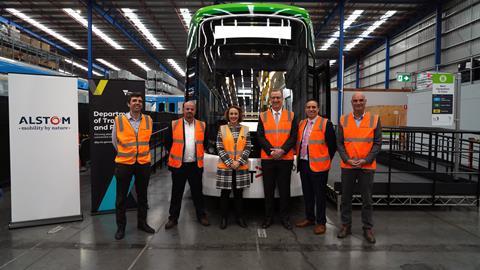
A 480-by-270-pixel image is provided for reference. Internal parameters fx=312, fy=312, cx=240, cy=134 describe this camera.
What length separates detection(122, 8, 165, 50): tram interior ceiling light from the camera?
53.0 ft

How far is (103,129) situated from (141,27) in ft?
51.8

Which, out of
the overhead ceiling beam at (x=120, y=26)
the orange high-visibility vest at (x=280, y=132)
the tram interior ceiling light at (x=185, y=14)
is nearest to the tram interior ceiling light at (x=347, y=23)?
the tram interior ceiling light at (x=185, y=14)

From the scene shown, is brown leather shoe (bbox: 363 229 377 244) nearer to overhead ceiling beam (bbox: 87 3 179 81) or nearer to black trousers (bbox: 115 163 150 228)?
black trousers (bbox: 115 163 150 228)

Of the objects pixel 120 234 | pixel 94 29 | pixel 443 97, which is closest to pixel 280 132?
pixel 120 234

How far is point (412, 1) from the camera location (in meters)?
14.3

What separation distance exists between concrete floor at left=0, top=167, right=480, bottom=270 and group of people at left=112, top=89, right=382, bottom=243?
224mm

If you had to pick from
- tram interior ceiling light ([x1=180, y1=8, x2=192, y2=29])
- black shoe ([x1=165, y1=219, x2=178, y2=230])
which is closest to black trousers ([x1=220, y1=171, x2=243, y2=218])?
black shoe ([x1=165, y1=219, x2=178, y2=230])

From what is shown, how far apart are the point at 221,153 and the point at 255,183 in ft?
2.32

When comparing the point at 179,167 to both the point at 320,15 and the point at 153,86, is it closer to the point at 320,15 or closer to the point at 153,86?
the point at 153,86

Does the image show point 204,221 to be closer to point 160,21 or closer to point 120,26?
point 160,21

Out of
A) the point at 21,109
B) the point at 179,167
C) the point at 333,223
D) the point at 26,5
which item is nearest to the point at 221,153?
the point at 179,167

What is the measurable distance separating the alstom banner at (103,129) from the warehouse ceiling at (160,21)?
1119cm

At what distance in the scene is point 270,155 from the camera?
4.05 metres

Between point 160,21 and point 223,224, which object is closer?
point 223,224
